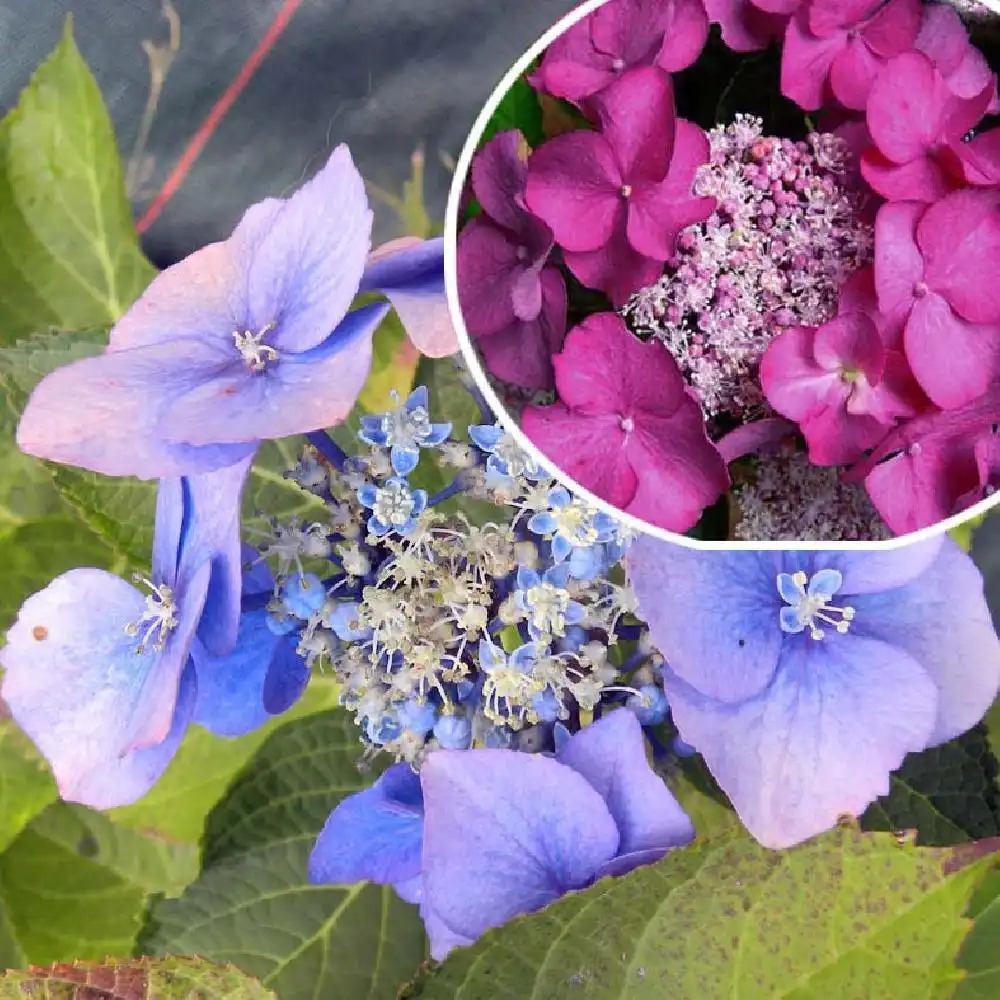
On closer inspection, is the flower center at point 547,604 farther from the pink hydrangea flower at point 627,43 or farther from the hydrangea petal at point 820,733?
the pink hydrangea flower at point 627,43

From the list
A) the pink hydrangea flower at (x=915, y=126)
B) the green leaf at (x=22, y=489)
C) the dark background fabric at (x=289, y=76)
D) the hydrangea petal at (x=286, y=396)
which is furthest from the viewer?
the dark background fabric at (x=289, y=76)

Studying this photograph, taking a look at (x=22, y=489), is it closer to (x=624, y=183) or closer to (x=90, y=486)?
(x=90, y=486)

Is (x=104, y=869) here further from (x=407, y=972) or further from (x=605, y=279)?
(x=605, y=279)

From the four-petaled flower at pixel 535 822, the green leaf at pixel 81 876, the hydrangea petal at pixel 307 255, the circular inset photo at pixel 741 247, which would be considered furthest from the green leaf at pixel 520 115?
the green leaf at pixel 81 876

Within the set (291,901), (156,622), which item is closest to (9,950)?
(291,901)

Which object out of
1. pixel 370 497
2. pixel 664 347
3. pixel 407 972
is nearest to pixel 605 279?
pixel 664 347

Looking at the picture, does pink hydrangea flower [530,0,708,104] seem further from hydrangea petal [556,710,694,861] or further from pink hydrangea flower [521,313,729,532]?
hydrangea petal [556,710,694,861]
